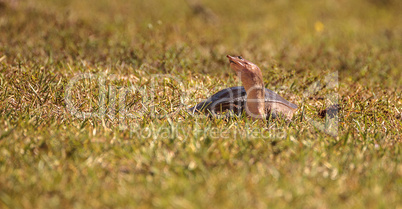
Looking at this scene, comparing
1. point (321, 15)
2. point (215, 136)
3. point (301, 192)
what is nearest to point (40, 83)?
point (215, 136)

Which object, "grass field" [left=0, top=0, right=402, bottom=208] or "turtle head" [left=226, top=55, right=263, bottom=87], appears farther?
"turtle head" [left=226, top=55, right=263, bottom=87]

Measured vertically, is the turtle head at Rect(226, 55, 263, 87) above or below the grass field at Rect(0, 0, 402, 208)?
above

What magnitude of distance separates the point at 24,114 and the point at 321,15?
6.84m

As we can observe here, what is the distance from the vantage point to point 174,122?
2975 millimetres

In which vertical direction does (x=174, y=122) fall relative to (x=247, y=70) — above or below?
below

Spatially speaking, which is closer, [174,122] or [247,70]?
[174,122]

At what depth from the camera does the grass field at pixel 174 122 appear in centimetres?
202

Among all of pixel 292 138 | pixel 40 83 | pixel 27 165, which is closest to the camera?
pixel 27 165

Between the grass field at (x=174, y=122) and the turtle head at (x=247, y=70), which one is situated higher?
the turtle head at (x=247, y=70)

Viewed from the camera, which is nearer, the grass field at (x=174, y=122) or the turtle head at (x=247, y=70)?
the grass field at (x=174, y=122)

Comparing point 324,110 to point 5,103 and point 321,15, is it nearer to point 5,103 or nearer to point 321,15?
point 5,103

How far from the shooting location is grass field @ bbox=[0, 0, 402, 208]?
2.02m

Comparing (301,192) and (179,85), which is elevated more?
(301,192)

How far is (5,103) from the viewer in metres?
3.08
